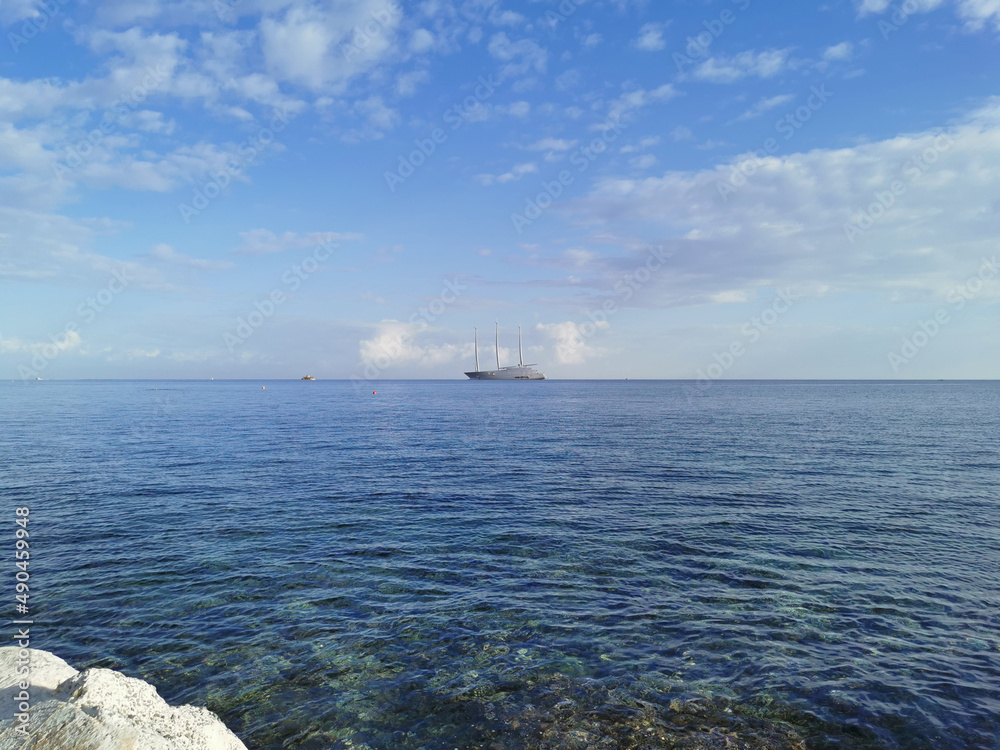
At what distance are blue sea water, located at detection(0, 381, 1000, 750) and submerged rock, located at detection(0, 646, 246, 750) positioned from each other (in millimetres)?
3465

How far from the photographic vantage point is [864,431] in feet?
250

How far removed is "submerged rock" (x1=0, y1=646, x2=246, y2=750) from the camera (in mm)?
8508

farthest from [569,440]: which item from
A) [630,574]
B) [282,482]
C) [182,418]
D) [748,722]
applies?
[182,418]

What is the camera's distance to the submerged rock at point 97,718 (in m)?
8.51

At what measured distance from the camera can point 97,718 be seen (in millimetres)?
8781

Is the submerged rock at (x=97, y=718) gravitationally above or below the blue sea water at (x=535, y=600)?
above

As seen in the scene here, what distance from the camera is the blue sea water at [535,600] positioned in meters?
13.4

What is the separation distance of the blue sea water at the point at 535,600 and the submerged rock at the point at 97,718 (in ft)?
11.4

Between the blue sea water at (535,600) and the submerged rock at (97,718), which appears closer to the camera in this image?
the submerged rock at (97,718)

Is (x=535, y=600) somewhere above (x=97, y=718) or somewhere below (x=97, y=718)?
below

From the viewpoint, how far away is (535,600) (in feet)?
65.0

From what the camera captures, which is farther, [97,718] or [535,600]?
[535,600]

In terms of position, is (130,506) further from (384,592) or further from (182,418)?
(182,418)

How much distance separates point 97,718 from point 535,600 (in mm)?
14001
